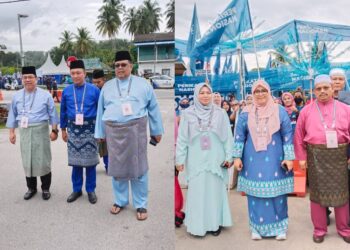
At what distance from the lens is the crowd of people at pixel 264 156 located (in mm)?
2346

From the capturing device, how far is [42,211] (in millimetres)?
2961

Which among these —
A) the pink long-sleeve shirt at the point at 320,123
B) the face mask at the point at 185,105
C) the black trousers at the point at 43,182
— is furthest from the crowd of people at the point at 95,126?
the pink long-sleeve shirt at the point at 320,123

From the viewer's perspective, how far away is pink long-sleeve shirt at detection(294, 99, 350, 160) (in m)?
2.32

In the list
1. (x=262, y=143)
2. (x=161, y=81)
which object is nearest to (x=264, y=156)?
(x=262, y=143)

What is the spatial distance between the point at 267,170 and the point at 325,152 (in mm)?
387

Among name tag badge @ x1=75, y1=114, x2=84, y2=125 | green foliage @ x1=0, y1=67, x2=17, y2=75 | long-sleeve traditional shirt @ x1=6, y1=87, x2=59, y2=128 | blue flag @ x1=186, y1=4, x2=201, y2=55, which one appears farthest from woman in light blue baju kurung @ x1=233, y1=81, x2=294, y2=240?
green foliage @ x1=0, y1=67, x2=17, y2=75

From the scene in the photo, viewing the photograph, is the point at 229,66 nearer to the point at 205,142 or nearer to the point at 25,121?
the point at 205,142

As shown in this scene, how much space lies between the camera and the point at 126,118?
8.55 feet

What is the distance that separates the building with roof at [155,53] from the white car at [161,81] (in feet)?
0.13

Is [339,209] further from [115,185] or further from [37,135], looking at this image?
[37,135]

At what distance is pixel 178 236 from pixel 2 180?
2305mm

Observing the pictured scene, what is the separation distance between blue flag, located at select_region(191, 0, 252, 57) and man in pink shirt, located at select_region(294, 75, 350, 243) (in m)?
0.64

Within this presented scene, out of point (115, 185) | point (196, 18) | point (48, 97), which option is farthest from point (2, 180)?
point (196, 18)

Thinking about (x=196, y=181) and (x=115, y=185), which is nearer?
(x=196, y=181)
